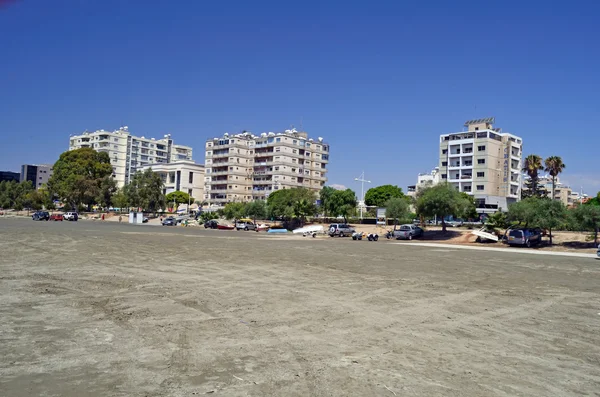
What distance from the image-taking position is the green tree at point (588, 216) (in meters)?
38.2

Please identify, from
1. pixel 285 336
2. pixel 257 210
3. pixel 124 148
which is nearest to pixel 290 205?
pixel 257 210

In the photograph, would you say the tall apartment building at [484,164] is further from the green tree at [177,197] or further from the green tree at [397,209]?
the green tree at [177,197]

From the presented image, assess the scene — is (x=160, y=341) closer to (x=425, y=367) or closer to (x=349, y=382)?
(x=349, y=382)

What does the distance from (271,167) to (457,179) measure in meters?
53.1

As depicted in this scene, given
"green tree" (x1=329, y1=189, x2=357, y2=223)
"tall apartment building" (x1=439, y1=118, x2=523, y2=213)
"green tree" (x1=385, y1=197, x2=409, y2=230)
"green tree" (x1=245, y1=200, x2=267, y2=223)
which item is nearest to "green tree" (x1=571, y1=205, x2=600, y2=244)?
"green tree" (x1=385, y1=197, x2=409, y2=230)

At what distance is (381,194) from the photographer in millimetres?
112875

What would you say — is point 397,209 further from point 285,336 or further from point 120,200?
point 120,200

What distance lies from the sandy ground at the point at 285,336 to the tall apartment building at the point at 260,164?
11396cm

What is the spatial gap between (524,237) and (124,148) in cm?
14815

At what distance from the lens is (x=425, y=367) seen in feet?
20.6

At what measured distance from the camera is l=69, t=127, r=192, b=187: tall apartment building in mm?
158000

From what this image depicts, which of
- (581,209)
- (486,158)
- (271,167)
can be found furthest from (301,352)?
(271,167)

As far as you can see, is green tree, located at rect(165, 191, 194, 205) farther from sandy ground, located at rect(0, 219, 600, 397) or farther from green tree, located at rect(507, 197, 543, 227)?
sandy ground, located at rect(0, 219, 600, 397)

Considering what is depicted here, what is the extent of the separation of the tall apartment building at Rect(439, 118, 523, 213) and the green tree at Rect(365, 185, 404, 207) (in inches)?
480
